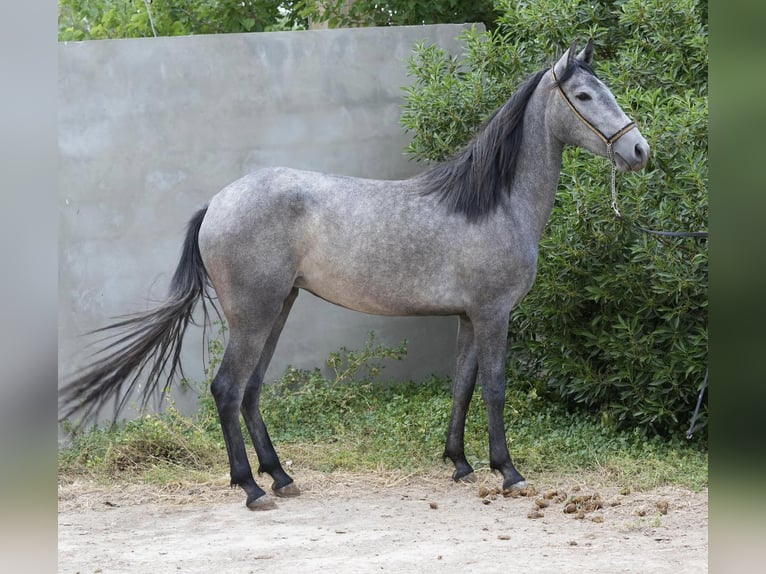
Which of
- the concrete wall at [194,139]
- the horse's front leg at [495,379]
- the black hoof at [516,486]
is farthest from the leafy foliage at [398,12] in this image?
the black hoof at [516,486]

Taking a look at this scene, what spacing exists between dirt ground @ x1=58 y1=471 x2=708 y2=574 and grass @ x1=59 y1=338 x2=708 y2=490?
0.72 feet

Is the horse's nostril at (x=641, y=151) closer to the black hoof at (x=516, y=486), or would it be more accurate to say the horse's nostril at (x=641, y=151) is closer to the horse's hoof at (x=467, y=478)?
the black hoof at (x=516, y=486)

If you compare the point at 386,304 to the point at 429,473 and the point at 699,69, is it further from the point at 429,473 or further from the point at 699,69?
the point at 699,69

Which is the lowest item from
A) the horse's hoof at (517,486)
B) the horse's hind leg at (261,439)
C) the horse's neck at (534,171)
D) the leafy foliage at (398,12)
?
the horse's hoof at (517,486)

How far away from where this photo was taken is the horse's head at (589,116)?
4.32 metres

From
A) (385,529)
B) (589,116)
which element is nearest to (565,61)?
(589,116)

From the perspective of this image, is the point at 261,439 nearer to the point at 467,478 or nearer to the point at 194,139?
the point at 467,478

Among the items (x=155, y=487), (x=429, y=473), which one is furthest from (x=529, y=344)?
(x=155, y=487)

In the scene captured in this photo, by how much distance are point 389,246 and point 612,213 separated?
4.90 feet

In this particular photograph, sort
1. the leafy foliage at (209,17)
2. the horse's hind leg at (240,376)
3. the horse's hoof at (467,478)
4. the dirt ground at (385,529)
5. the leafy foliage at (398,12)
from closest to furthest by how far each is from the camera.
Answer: the dirt ground at (385,529) → the horse's hind leg at (240,376) → the horse's hoof at (467,478) → the leafy foliage at (398,12) → the leafy foliage at (209,17)

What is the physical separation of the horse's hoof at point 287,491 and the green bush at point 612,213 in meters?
2.01

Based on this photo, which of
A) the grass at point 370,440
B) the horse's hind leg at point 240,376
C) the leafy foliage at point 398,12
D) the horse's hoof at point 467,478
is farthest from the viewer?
the leafy foliage at point 398,12
